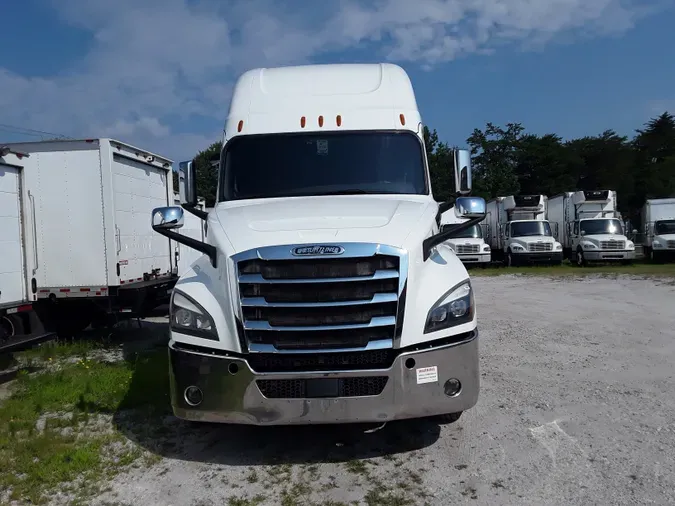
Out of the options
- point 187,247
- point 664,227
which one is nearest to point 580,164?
point 664,227

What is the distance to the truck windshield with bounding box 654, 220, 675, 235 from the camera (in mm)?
26469

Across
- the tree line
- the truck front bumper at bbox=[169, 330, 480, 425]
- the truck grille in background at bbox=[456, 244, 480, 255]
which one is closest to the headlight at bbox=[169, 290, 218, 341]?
the truck front bumper at bbox=[169, 330, 480, 425]

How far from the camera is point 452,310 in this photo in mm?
4570

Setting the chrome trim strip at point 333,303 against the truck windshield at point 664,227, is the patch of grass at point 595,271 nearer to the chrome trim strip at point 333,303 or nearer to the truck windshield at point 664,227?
the truck windshield at point 664,227

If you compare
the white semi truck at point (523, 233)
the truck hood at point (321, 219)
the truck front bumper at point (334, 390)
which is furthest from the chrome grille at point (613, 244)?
the truck front bumper at point (334, 390)

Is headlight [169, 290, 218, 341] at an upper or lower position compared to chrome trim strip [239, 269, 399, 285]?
lower

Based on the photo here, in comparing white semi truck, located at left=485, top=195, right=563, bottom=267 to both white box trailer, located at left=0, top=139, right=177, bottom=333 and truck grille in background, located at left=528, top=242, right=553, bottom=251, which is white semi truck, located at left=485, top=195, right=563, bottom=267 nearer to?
truck grille in background, located at left=528, top=242, right=553, bottom=251

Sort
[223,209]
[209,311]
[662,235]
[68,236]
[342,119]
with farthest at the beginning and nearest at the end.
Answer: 1. [662,235]
2. [68,236]
3. [342,119]
4. [223,209]
5. [209,311]

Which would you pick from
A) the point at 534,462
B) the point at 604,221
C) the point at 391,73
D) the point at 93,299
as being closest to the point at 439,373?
the point at 534,462

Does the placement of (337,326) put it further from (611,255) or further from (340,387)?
(611,255)

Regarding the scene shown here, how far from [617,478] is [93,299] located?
798 centimetres

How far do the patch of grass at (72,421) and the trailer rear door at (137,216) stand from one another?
2.05 metres

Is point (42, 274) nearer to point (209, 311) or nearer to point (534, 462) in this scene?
point (209, 311)

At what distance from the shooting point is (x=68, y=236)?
957 cm
